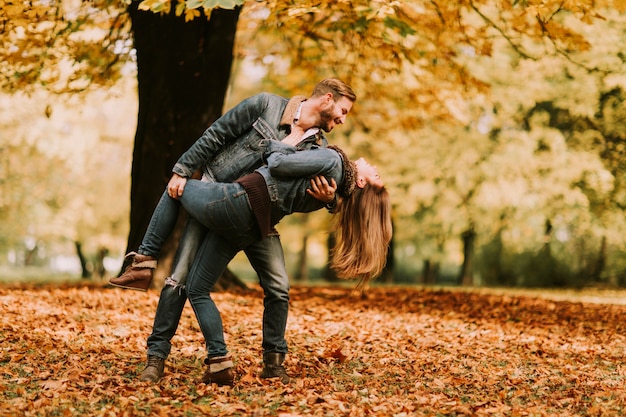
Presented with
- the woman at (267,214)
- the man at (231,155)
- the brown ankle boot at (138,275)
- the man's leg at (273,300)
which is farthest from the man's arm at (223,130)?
the man's leg at (273,300)

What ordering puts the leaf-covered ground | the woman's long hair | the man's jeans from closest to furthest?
1. the leaf-covered ground
2. the man's jeans
3. the woman's long hair

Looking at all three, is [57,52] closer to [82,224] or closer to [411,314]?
[411,314]

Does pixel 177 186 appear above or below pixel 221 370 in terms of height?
above

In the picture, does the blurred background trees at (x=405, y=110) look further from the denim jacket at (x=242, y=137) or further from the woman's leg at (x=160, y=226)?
the woman's leg at (x=160, y=226)

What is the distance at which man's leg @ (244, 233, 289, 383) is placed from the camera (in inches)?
180

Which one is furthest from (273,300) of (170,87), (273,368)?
(170,87)

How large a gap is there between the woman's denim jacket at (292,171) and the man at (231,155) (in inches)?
5.2

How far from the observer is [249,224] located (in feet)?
13.7

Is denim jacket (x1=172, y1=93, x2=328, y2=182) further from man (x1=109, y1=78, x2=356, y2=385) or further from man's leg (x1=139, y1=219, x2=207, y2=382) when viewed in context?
man's leg (x1=139, y1=219, x2=207, y2=382)

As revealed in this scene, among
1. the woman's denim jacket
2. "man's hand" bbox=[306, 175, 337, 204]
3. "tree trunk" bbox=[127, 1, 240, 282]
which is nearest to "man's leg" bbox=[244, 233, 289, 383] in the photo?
the woman's denim jacket

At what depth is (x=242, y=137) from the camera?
4.43 metres

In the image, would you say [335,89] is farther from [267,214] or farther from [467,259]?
[467,259]

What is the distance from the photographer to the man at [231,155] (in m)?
4.28

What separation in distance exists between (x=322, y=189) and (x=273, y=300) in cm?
98
